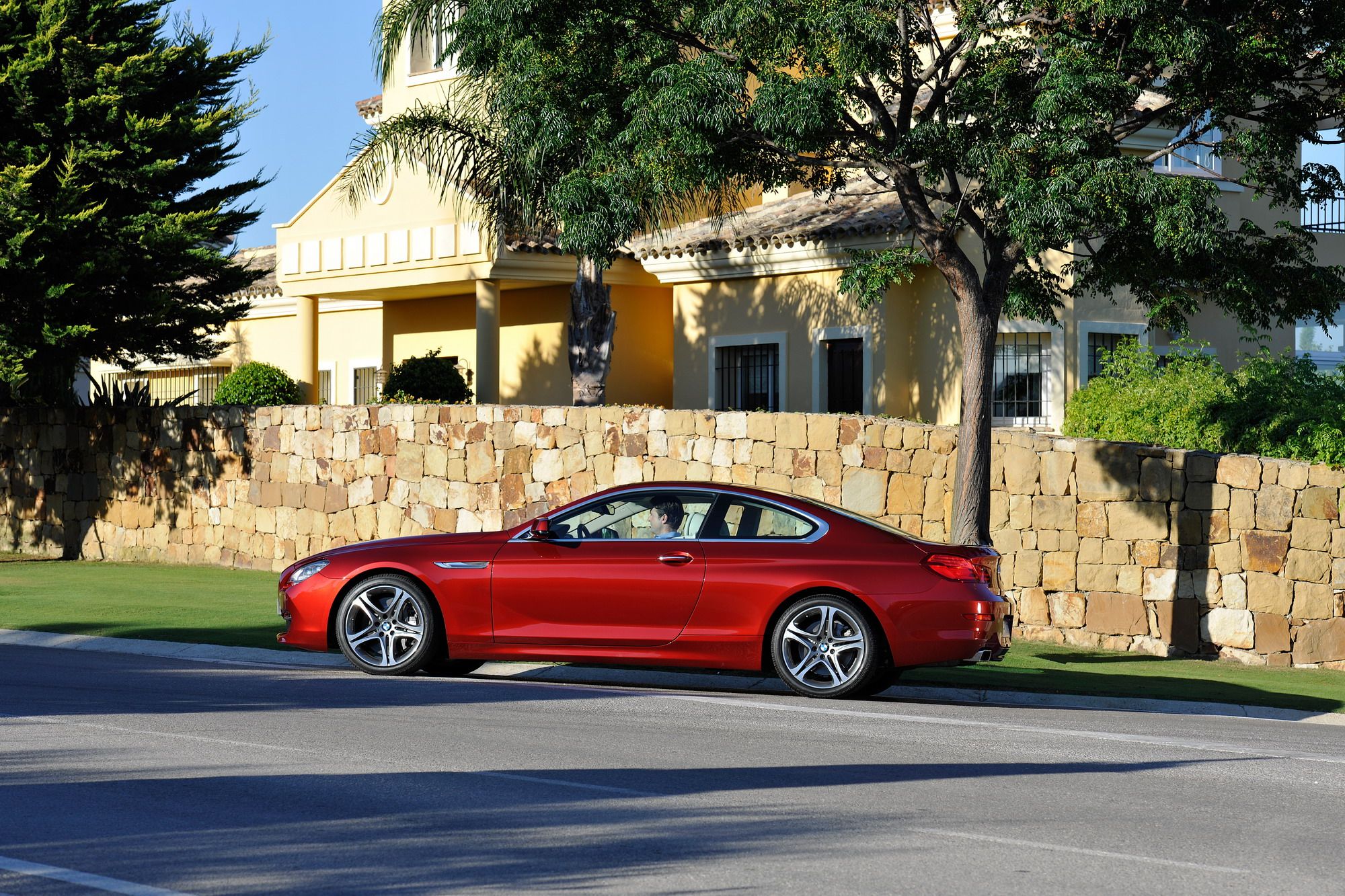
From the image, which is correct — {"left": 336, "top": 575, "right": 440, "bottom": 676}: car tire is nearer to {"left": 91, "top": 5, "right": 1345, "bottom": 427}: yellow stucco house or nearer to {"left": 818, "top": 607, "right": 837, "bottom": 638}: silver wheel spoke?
{"left": 818, "top": 607, "right": 837, "bottom": 638}: silver wheel spoke

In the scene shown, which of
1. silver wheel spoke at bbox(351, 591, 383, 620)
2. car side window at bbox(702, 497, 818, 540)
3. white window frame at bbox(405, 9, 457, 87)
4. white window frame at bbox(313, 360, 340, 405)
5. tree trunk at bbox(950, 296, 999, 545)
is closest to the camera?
car side window at bbox(702, 497, 818, 540)

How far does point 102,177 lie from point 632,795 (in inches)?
695

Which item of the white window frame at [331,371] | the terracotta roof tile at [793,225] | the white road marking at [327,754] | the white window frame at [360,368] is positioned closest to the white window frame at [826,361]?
the terracotta roof tile at [793,225]

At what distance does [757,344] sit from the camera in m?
24.6

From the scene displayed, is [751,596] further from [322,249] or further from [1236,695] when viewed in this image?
[322,249]

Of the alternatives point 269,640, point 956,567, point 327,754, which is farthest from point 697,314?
point 327,754

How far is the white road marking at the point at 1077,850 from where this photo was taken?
610 cm

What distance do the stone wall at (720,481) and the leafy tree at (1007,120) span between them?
1503 mm

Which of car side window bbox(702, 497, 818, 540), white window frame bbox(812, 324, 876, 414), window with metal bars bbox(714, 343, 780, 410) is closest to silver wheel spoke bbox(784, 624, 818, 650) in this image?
car side window bbox(702, 497, 818, 540)

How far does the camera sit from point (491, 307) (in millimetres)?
26656

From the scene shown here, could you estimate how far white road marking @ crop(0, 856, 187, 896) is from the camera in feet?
18.0

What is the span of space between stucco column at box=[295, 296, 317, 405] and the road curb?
15961mm

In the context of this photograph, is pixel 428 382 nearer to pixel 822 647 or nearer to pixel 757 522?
pixel 757 522

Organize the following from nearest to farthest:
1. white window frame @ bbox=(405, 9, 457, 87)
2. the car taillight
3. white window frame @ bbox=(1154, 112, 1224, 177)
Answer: the car taillight, white window frame @ bbox=(1154, 112, 1224, 177), white window frame @ bbox=(405, 9, 457, 87)
